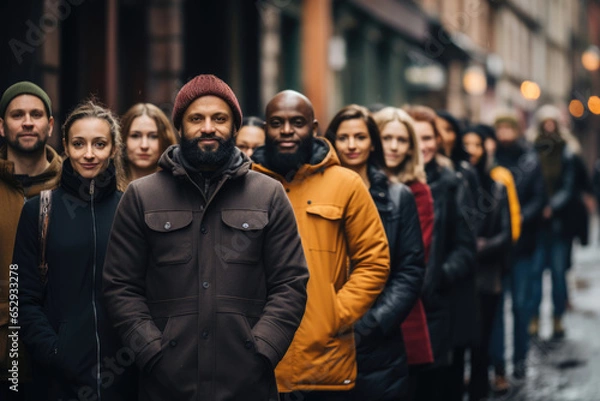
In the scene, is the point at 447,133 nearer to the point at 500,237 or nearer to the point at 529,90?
the point at 500,237

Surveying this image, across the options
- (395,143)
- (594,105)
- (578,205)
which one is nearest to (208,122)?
(395,143)

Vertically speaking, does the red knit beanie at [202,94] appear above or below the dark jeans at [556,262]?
above

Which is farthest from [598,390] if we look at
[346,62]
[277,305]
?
[346,62]

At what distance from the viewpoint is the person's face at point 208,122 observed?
4.35m

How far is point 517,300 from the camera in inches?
407

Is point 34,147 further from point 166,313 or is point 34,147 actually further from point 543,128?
point 543,128

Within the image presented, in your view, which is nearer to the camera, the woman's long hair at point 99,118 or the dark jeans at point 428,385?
the woman's long hair at point 99,118

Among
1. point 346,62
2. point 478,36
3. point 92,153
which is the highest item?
point 478,36

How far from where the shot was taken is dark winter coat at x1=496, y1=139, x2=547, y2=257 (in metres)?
10.8

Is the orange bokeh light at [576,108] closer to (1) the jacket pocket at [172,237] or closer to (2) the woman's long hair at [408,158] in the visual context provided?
(2) the woman's long hair at [408,158]

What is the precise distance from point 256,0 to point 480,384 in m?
8.56

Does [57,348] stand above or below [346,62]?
below

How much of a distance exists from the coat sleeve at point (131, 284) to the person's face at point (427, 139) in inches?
137

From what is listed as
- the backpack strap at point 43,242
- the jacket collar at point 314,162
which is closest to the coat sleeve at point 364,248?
the jacket collar at point 314,162
